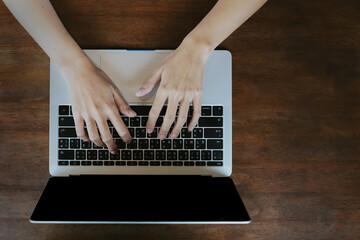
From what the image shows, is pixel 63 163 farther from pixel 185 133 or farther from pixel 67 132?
pixel 185 133

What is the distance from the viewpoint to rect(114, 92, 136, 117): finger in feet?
2.62

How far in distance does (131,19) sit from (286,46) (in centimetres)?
44

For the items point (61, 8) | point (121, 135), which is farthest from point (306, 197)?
point (61, 8)

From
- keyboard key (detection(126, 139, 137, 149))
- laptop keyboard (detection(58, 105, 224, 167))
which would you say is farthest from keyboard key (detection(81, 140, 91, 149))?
keyboard key (detection(126, 139, 137, 149))

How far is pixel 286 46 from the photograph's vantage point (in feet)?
2.87

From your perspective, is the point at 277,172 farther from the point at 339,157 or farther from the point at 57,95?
the point at 57,95

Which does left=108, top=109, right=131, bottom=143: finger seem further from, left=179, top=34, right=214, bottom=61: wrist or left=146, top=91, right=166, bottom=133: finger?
left=179, top=34, right=214, bottom=61: wrist

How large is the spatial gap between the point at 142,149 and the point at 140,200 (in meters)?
0.13

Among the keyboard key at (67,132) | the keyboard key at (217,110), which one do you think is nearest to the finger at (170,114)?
the keyboard key at (217,110)

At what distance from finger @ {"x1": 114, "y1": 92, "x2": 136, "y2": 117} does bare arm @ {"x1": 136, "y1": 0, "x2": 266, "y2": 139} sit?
1.7 inches

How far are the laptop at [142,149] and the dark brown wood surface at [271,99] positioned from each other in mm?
47

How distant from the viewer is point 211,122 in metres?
0.84

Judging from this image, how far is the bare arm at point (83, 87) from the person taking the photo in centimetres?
78

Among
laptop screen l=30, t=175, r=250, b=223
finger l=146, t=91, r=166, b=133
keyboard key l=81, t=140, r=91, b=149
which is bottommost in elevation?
laptop screen l=30, t=175, r=250, b=223
